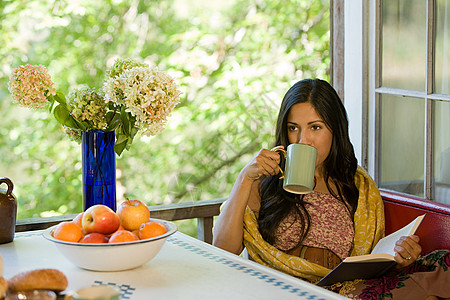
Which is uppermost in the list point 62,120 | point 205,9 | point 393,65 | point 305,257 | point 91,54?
point 205,9

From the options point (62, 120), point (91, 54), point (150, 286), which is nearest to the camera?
point (150, 286)

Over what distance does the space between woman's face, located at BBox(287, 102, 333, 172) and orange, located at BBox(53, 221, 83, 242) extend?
0.83 m

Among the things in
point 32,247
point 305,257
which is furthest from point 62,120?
point 305,257

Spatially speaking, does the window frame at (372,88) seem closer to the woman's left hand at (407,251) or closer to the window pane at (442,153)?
the window pane at (442,153)

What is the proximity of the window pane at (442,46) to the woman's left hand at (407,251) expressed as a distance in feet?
1.97

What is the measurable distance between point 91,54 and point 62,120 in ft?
10.4

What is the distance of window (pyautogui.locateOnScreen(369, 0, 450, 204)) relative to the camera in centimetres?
214

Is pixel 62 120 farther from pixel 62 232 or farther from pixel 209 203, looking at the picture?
pixel 209 203

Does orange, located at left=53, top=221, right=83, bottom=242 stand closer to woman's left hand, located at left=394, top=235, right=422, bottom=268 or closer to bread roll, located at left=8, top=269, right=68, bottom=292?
bread roll, located at left=8, top=269, right=68, bottom=292

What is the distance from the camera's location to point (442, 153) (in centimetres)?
215

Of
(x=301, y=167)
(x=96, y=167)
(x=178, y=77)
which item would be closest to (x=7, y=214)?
(x=96, y=167)

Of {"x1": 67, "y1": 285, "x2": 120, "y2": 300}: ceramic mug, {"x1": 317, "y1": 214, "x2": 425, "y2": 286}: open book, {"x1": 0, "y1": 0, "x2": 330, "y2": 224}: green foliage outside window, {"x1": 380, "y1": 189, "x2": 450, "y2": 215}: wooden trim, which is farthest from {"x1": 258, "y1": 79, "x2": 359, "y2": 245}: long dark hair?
{"x1": 0, "y1": 0, "x2": 330, "y2": 224}: green foliage outside window

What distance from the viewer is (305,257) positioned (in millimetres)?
1982

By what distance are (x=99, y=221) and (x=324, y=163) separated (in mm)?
964
